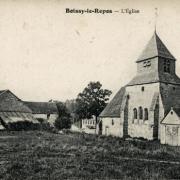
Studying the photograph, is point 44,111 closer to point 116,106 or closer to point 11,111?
point 11,111

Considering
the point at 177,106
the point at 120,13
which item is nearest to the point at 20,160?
the point at 120,13

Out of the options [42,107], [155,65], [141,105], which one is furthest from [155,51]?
[42,107]

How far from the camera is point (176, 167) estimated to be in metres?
16.0

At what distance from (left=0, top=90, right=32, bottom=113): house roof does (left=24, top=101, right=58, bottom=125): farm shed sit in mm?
14881

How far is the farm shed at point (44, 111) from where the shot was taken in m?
61.9

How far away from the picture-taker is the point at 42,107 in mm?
63312

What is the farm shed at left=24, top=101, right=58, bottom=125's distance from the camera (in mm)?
61891

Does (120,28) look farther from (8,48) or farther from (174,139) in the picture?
(174,139)

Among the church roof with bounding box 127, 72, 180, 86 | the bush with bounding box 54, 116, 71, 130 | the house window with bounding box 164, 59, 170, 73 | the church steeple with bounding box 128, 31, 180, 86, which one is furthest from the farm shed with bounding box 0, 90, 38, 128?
the house window with bounding box 164, 59, 170, 73

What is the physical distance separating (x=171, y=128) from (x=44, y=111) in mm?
37344

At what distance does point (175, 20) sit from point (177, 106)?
13.6 m

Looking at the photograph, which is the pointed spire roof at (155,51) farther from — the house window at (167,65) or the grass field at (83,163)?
the grass field at (83,163)

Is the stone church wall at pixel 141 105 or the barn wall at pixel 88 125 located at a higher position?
the stone church wall at pixel 141 105

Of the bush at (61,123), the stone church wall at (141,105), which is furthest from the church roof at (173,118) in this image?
the bush at (61,123)
